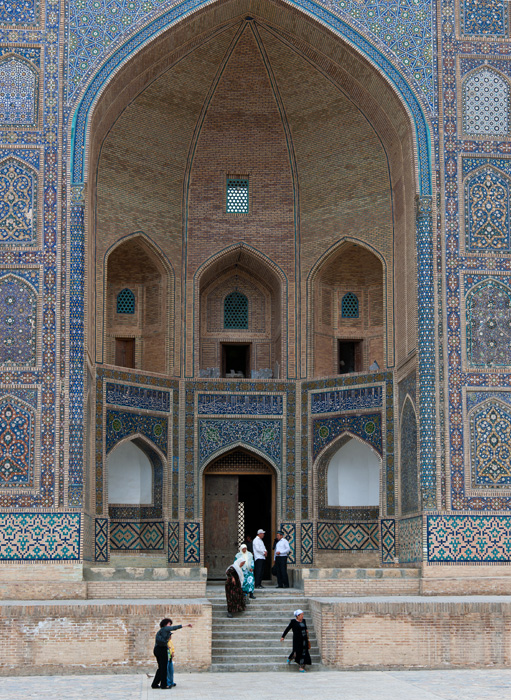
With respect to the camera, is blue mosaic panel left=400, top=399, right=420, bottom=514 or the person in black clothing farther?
blue mosaic panel left=400, top=399, right=420, bottom=514

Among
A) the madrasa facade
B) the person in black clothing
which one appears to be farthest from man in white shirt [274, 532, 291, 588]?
the person in black clothing

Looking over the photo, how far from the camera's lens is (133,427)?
46.3 ft

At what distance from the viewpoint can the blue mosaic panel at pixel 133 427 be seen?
45.4ft

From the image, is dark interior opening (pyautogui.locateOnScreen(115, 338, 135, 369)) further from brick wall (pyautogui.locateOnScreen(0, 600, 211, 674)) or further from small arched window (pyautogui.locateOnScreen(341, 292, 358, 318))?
brick wall (pyautogui.locateOnScreen(0, 600, 211, 674))

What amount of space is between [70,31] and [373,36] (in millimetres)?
3613

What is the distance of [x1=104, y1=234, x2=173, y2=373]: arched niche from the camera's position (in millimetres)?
14844

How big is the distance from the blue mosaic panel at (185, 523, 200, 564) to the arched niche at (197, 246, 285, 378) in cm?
223

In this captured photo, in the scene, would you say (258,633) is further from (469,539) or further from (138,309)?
(138,309)

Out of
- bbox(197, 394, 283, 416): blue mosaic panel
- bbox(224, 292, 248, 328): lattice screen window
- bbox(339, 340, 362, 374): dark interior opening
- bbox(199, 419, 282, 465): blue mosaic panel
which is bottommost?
bbox(199, 419, 282, 465): blue mosaic panel

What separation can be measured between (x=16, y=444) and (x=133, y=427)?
2373mm

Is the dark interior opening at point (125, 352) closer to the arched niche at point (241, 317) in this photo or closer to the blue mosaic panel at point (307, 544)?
the arched niche at point (241, 317)

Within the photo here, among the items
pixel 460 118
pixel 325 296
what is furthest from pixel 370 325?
pixel 460 118

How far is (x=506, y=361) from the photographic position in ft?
41.7

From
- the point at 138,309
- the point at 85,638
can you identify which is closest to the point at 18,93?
the point at 138,309
